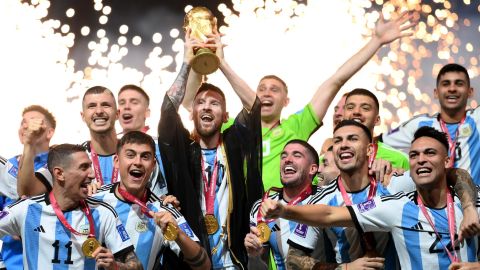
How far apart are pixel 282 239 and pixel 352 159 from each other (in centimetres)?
50

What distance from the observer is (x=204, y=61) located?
18.8 feet

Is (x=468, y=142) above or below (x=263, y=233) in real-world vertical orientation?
above

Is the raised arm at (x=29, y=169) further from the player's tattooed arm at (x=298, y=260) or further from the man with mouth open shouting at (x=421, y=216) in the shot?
the man with mouth open shouting at (x=421, y=216)

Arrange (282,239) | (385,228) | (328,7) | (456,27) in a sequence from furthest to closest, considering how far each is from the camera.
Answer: (328,7), (456,27), (282,239), (385,228)

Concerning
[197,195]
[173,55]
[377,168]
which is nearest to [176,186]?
[197,195]

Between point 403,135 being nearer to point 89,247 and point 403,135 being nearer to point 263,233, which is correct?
point 263,233

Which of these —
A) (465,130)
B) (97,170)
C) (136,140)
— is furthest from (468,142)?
(97,170)

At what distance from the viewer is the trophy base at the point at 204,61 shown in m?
5.71

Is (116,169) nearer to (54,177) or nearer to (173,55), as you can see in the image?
(54,177)

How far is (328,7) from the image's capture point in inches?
337

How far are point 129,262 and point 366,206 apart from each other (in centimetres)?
106

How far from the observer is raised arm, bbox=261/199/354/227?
4.74 metres

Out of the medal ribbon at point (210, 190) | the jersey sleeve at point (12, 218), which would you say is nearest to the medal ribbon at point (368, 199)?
the medal ribbon at point (210, 190)

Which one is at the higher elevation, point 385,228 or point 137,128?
point 137,128
